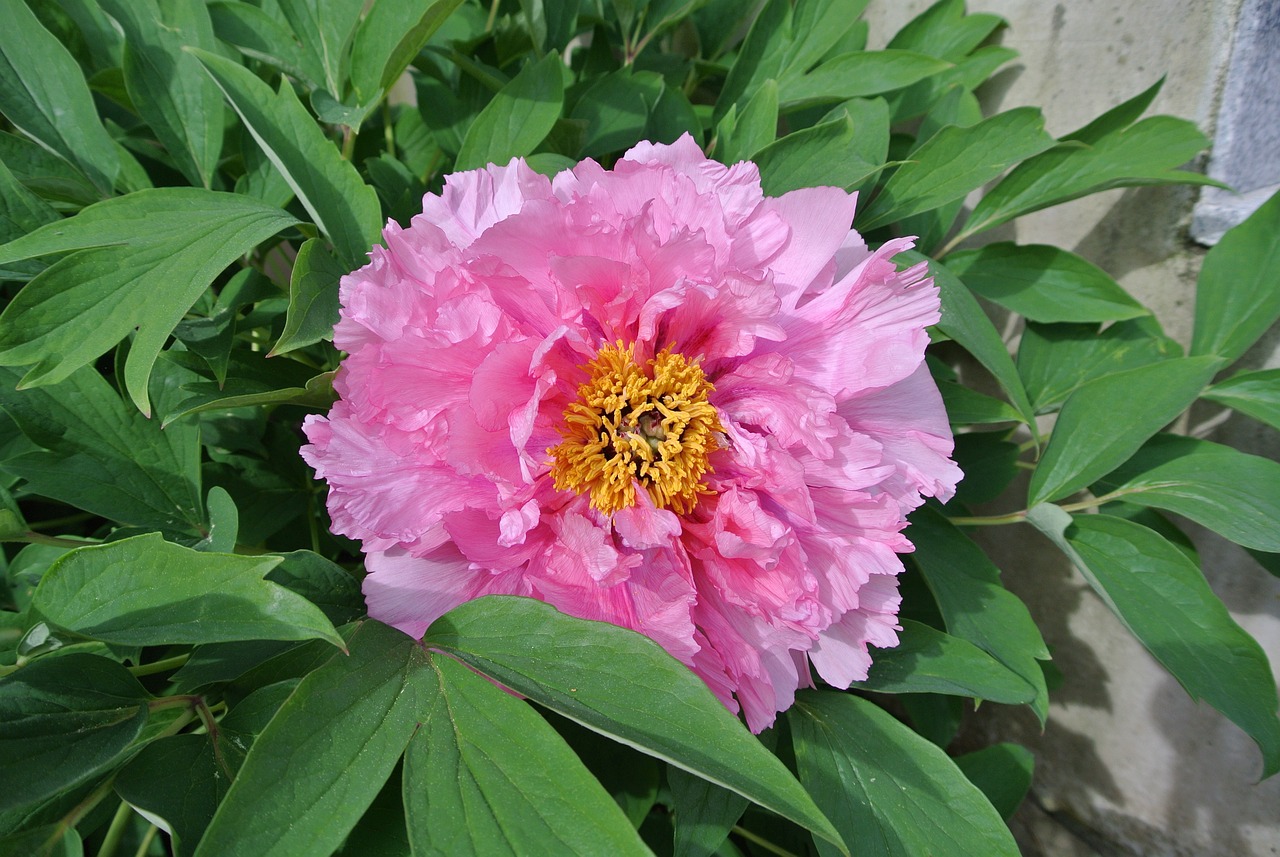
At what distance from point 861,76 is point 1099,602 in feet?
2.25

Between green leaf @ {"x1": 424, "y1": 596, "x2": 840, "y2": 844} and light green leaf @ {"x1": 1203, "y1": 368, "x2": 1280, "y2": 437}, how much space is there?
1.94ft

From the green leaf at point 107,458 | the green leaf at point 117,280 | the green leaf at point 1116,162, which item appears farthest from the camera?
the green leaf at point 1116,162

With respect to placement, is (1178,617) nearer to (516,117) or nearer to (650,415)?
(650,415)

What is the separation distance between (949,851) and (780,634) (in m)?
0.20

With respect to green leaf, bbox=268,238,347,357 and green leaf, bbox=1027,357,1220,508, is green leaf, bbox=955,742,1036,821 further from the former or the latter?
green leaf, bbox=268,238,347,357

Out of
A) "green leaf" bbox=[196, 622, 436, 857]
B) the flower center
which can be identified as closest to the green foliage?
"green leaf" bbox=[196, 622, 436, 857]

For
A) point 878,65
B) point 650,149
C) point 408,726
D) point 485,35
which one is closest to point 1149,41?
point 878,65

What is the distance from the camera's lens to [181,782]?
51cm

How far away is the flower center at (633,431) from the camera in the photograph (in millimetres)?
596

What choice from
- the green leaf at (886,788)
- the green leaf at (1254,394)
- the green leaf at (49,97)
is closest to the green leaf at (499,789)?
the green leaf at (886,788)

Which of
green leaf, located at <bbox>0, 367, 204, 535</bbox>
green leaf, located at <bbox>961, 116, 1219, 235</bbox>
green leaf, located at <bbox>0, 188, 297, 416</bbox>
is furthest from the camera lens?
green leaf, located at <bbox>961, 116, 1219, 235</bbox>

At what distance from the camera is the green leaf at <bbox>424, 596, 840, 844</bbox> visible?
407 mm

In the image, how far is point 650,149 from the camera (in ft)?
1.98

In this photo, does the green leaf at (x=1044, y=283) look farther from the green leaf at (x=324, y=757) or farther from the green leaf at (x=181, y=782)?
the green leaf at (x=181, y=782)
